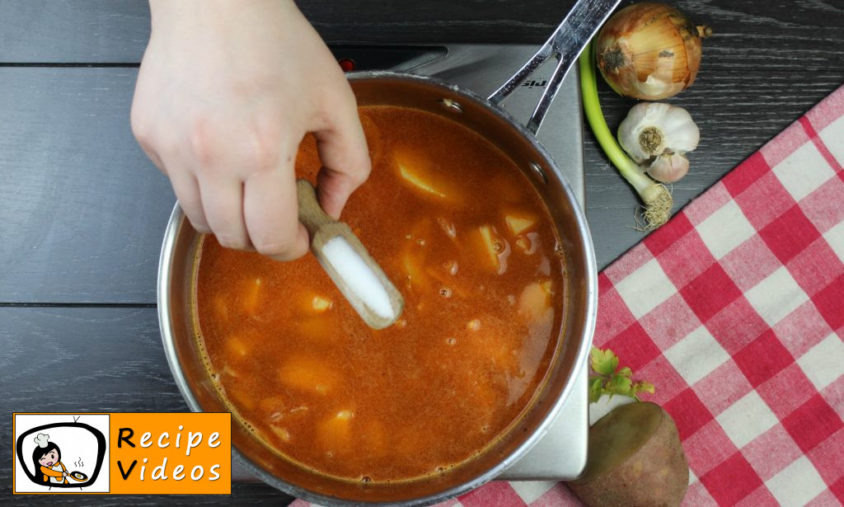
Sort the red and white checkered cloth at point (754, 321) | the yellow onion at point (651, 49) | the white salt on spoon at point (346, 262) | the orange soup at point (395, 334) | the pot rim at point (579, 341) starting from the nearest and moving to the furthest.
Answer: the white salt on spoon at point (346, 262) → the pot rim at point (579, 341) → the orange soup at point (395, 334) → the yellow onion at point (651, 49) → the red and white checkered cloth at point (754, 321)

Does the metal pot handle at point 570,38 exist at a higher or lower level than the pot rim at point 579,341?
higher

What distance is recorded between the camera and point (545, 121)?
1225mm

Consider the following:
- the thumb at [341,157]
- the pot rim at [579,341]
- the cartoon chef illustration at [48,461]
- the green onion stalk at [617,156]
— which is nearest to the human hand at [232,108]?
the thumb at [341,157]

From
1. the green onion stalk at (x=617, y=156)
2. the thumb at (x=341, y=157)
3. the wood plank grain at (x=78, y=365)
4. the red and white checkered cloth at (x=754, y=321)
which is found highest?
the thumb at (x=341, y=157)

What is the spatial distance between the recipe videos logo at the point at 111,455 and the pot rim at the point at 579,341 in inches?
12.7

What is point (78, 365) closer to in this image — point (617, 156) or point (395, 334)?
point (395, 334)

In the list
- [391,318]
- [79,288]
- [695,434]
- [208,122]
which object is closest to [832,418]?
[695,434]

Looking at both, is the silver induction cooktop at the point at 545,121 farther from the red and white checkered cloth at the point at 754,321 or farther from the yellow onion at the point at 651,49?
the red and white checkered cloth at the point at 754,321

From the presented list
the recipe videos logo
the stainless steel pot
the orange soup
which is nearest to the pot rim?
the stainless steel pot

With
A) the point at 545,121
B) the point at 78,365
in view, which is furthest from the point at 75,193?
the point at 545,121

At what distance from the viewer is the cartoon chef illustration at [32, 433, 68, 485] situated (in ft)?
4.30

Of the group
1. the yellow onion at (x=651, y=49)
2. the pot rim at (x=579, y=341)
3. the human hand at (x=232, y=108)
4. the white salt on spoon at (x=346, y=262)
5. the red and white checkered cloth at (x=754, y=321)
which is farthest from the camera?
the red and white checkered cloth at (x=754, y=321)

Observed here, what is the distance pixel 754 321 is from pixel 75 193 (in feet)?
4.16

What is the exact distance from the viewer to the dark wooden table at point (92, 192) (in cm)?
128
